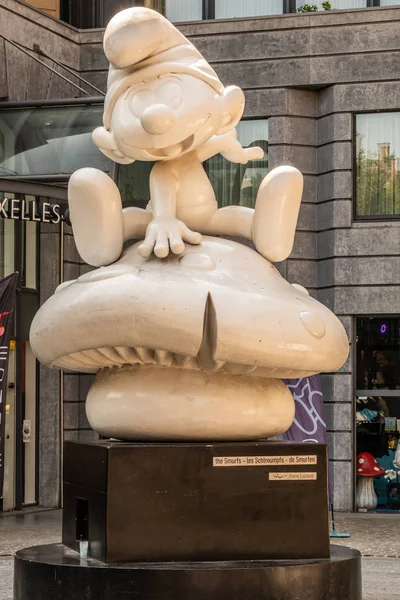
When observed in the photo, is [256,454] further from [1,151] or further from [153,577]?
[1,151]

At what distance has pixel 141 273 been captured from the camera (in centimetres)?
909

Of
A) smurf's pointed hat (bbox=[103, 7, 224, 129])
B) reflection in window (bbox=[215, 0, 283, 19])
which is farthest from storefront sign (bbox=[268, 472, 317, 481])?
reflection in window (bbox=[215, 0, 283, 19])

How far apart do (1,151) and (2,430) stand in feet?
14.9

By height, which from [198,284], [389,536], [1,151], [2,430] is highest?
[1,151]

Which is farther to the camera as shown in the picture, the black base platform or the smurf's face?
the smurf's face

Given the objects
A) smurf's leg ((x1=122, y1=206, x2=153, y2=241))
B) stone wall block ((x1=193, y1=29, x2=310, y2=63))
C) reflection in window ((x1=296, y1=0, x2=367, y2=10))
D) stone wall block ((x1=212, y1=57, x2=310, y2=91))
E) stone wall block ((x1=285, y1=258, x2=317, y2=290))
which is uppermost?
reflection in window ((x1=296, y1=0, x2=367, y2=10))

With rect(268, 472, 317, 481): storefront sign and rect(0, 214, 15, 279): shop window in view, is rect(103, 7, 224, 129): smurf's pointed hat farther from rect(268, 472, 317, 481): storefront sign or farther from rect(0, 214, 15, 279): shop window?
rect(0, 214, 15, 279): shop window

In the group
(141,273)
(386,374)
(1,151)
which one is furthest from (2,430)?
(141,273)

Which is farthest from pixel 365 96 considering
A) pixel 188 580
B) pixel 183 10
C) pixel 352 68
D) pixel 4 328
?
pixel 188 580

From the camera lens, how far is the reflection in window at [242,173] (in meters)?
21.4

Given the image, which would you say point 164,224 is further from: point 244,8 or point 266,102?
point 244,8

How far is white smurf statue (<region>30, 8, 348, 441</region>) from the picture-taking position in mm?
8906

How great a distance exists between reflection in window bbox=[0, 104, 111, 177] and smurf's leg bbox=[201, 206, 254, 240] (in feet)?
30.5

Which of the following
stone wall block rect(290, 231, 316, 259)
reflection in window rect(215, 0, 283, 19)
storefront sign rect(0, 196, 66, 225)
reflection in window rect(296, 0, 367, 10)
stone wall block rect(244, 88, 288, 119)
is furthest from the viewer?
reflection in window rect(215, 0, 283, 19)
